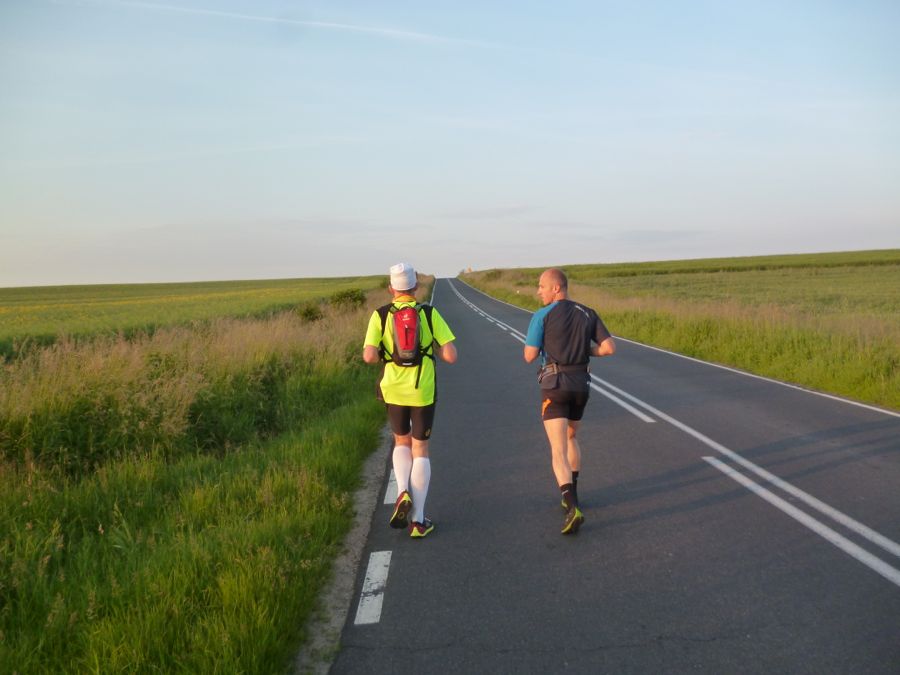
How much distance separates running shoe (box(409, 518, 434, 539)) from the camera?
4.75 m

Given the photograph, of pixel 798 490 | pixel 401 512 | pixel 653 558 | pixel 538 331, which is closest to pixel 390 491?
pixel 401 512

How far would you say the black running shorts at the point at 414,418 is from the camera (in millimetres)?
4773

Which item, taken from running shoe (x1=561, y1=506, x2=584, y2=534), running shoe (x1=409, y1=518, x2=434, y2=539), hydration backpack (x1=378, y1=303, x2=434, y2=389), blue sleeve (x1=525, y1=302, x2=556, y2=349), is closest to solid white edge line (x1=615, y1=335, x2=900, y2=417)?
running shoe (x1=561, y1=506, x2=584, y2=534)

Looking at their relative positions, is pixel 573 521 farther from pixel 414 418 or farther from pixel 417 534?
pixel 414 418

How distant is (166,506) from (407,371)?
2.34m

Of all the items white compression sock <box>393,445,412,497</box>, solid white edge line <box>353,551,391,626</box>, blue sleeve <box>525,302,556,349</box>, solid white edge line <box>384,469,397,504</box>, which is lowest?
solid white edge line <box>384,469,397,504</box>

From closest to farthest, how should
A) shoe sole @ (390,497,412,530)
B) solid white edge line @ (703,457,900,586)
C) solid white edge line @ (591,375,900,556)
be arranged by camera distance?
solid white edge line @ (703,457,900,586) < solid white edge line @ (591,375,900,556) < shoe sole @ (390,497,412,530)

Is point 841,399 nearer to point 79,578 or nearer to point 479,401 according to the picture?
point 479,401

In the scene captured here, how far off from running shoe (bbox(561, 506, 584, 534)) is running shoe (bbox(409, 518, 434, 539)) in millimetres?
1002

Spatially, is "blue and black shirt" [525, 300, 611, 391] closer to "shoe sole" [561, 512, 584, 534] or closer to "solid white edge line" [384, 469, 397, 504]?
"shoe sole" [561, 512, 584, 534]

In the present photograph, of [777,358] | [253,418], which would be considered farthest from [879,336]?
Answer: [253,418]

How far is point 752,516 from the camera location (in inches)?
194

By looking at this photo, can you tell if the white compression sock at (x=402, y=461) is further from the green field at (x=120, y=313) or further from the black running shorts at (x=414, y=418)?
the green field at (x=120, y=313)

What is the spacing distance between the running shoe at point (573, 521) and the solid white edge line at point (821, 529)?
1.65 meters
